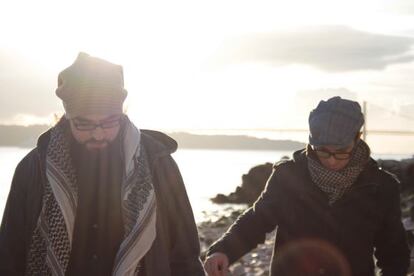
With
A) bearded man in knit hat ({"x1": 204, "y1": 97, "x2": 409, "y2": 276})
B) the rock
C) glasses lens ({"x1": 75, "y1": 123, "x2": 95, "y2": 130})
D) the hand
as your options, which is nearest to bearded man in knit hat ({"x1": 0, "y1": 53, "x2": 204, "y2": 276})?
→ glasses lens ({"x1": 75, "y1": 123, "x2": 95, "y2": 130})

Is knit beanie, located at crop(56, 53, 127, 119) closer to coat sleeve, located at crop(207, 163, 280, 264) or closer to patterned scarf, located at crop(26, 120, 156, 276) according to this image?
patterned scarf, located at crop(26, 120, 156, 276)

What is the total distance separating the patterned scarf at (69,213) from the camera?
3.39m

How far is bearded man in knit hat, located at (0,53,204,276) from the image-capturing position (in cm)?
340

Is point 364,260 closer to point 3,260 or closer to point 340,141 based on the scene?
point 340,141

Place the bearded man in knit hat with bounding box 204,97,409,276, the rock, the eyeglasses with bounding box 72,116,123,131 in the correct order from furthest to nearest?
the rock < the bearded man in knit hat with bounding box 204,97,409,276 < the eyeglasses with bounding box 72,116,123,131

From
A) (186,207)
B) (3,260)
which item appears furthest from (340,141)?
(3,260)

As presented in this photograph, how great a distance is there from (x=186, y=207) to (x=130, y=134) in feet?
1.45

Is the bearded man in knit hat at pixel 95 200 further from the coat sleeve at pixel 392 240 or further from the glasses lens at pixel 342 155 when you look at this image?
the coat sleeve at pixel 392 240

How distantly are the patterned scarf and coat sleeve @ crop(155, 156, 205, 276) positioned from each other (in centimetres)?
11

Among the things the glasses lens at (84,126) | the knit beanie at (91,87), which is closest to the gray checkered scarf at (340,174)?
the knit beanie at (91,87)

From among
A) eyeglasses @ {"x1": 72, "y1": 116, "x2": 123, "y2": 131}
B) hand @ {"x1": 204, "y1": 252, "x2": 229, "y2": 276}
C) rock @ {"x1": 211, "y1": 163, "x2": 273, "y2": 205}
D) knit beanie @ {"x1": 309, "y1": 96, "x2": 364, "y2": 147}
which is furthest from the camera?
rock @ {"x1": 211, "y1": 163, "x2": 273, "y2": 205}

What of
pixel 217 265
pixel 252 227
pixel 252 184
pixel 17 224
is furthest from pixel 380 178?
pixel 252 184

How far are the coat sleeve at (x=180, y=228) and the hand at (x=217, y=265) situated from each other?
0.29 meters

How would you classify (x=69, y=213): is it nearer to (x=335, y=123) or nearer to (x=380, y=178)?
(x=335, y=123)
